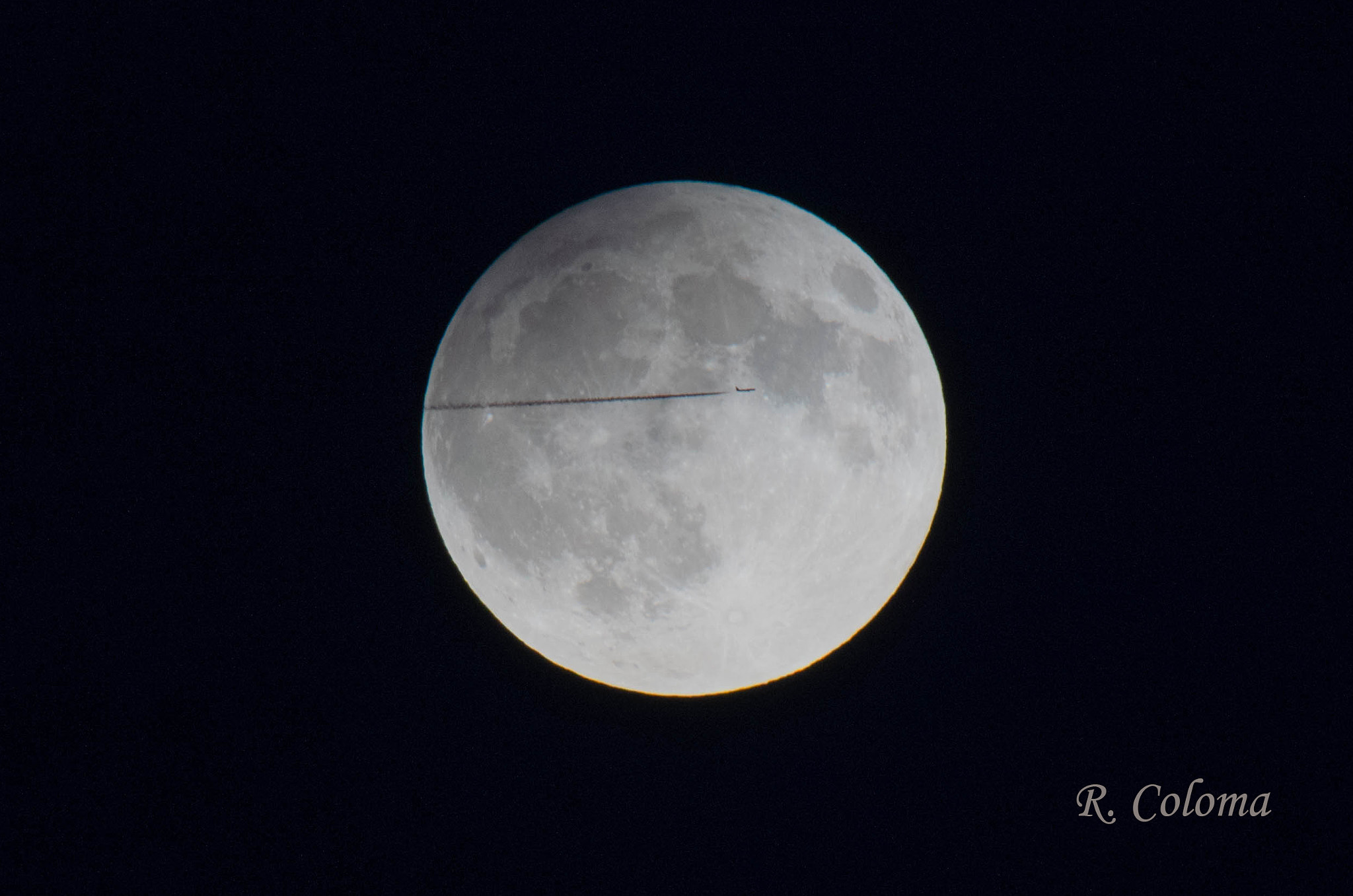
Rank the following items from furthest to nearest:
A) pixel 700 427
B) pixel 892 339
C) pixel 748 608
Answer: pixel 892 339, pixel 748 608, pixel 700 427

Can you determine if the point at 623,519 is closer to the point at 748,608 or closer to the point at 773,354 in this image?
the point at 748,608

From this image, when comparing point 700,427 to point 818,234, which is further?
point 818,234

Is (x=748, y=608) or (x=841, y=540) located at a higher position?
(x=841, y=540)

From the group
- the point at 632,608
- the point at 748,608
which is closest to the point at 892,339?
the point at 748,608

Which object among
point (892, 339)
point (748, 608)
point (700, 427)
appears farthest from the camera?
point (892, 339)

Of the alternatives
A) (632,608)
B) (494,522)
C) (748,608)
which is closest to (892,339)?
(748,608)

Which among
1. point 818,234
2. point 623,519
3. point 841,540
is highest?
point 818,234
